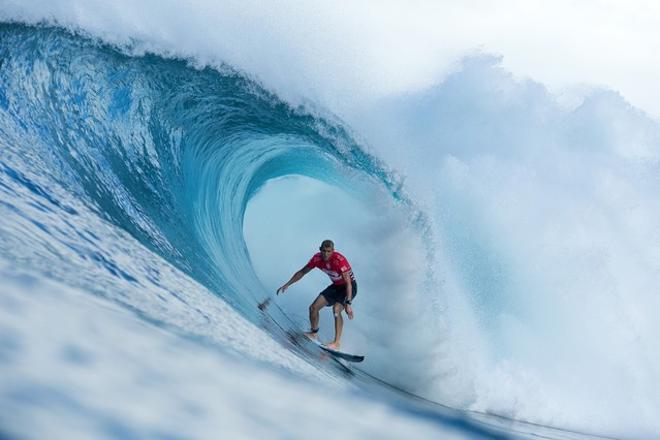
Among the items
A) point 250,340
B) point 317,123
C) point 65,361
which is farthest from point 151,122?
point 65,361

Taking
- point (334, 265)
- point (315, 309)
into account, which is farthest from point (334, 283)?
point (315, 309)

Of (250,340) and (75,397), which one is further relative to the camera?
(250,340)

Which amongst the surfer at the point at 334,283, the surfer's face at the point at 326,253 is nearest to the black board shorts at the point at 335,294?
the surfer at the point at 334,283

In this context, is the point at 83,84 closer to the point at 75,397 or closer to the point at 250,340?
the point at 250,340

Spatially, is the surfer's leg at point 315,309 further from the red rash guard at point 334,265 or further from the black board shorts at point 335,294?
the red rash guard at point 334,265

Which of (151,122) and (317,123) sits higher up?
(317,123)

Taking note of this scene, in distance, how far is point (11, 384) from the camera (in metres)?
1.56

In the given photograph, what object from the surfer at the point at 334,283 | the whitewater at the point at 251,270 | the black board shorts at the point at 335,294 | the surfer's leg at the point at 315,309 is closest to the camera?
the whitewater at the point at 251,270

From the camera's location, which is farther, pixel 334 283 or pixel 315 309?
pixel 315 309

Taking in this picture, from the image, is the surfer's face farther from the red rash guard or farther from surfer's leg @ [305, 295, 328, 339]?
surfer's leg @ [305, 295, 328, 339]

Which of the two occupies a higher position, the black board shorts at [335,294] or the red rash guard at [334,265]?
the red rash guard at [334,265]

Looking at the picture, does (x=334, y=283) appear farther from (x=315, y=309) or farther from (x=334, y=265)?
(x=315, y=309)

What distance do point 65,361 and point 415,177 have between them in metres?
9.13

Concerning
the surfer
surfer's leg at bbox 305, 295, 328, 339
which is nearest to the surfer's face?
the surfer
